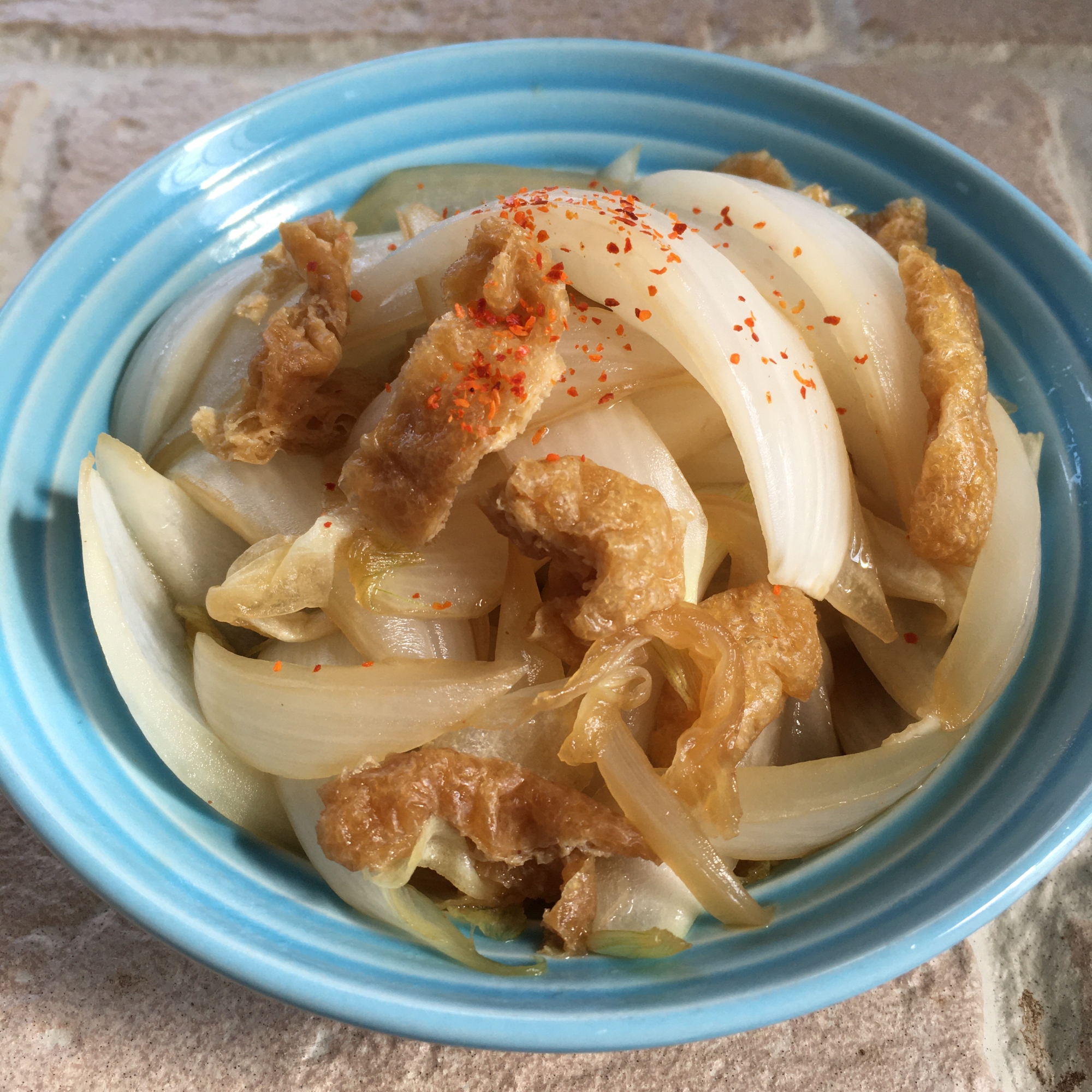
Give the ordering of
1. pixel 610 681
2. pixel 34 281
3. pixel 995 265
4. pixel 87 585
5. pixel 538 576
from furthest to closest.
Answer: pixel 995 265 < pixel 34 281 < pixel 538 576 < pixel 87 585 < pixel 610 681

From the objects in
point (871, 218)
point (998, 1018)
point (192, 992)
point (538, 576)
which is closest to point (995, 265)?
point (871, 218)

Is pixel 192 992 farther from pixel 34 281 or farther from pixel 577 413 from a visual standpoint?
pixel 34 281

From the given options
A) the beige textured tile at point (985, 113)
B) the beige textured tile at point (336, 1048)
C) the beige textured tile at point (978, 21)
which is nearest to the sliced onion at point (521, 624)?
the beige textured tile at point (336, 1048)

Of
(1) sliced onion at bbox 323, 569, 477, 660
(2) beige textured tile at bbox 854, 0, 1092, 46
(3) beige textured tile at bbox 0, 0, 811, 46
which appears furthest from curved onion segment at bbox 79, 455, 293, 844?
(2) beige textured tile at bbox 854, 0, 1092, 46

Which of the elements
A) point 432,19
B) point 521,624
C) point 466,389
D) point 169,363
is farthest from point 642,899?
point 432,19

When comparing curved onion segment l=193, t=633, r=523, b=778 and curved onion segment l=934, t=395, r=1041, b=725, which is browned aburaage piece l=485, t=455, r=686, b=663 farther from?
curved onion segment l=934, t=395, r=1041, b=725

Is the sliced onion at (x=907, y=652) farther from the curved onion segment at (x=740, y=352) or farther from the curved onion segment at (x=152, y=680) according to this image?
the curved onion segment at (x=152, y=680)
